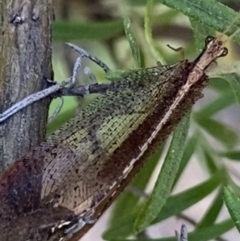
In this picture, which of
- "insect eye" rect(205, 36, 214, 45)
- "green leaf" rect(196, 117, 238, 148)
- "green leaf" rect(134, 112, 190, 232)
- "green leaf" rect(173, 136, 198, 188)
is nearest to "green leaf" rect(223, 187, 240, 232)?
"green leaf" rect(134, 112, 190, 232)

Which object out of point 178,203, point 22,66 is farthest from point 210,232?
point 22,66

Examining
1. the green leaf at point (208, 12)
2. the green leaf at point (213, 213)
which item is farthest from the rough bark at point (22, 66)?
the green leaf at point (213, 213)

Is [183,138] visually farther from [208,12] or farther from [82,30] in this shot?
[82,30]

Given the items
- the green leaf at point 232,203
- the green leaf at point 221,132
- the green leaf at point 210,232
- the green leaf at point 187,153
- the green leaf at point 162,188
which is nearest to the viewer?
the green leaf at point 232,203

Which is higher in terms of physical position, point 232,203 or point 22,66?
point 22,66

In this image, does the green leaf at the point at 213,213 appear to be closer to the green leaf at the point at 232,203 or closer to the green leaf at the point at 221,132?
the green leaf at the point at 221,132

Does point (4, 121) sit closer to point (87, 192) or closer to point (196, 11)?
point (87, 192)

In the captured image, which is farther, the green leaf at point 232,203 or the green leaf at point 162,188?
the green leaf at point 162,188
